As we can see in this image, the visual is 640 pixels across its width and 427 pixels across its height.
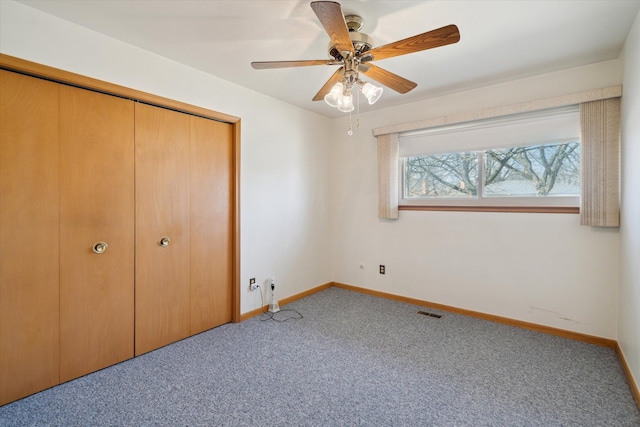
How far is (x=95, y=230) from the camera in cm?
213

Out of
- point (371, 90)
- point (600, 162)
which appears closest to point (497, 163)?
point (600, 162)

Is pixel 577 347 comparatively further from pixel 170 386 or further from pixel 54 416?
pixel 54 416

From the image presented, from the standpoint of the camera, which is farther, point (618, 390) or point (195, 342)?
point (195, 342)

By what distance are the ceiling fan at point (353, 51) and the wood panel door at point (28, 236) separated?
1409 mm

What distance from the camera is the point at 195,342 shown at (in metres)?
2.60

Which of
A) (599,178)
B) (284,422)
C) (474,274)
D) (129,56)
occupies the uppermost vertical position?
(129,56)

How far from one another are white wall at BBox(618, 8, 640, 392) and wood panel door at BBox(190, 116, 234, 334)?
309 centimetres

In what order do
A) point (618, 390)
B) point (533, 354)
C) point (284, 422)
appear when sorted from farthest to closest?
point (533, 354) < point (618, 390) < point (284, 422)

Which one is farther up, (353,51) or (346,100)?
(353,51)

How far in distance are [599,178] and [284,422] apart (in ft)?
9.68

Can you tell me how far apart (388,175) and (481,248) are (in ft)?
4.21

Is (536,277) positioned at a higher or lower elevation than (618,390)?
higher

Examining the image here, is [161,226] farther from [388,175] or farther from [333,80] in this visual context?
[388,175]

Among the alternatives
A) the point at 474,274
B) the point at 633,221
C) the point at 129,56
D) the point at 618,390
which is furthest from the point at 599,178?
the point at 129,56
